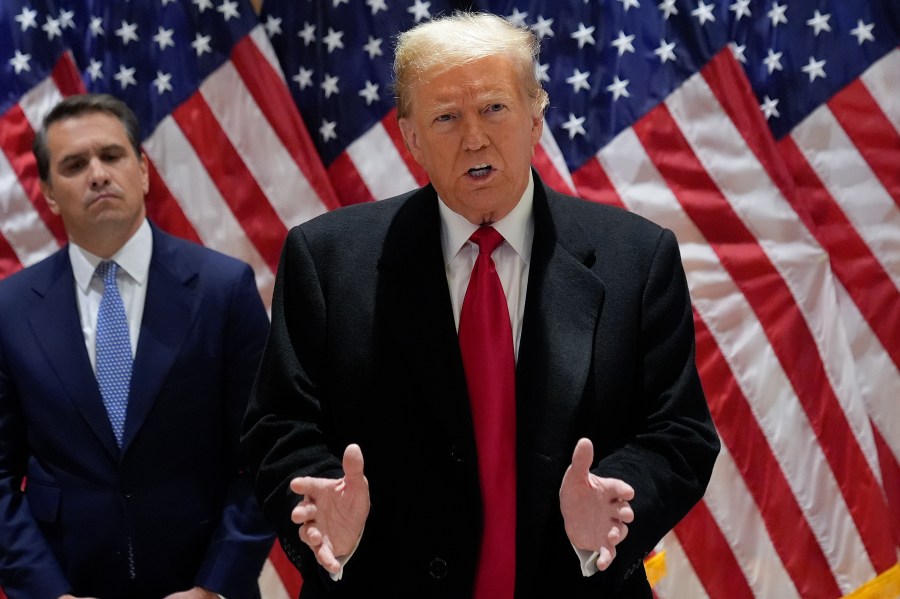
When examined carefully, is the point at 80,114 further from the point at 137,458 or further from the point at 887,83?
the point at 887,83

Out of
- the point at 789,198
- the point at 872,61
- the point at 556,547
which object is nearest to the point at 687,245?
the point at 789,198

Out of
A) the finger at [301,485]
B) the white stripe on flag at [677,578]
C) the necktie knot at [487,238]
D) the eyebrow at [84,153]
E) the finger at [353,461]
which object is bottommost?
the white stripe on flag at [677,578]

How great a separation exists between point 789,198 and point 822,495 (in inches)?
37.6

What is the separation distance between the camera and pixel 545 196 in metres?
2.11

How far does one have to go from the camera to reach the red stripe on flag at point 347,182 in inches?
150

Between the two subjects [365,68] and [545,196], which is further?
[365,68]

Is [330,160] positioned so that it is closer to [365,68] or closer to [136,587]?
[365,68]

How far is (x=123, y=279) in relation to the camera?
3.08 meters

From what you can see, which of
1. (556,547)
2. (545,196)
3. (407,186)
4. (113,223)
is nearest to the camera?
(556,547)

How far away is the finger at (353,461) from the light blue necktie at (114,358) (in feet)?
4.32

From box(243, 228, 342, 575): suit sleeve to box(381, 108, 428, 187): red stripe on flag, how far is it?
1.75 meters

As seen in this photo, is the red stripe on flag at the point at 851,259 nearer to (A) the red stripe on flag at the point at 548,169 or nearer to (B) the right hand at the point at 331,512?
(A) the red stripe on flag at the point at 548,169

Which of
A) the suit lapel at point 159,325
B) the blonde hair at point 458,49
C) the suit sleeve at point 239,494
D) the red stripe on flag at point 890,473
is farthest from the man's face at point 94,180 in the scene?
the red stripe on flag at point 890,473

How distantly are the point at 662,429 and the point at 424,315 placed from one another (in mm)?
430
